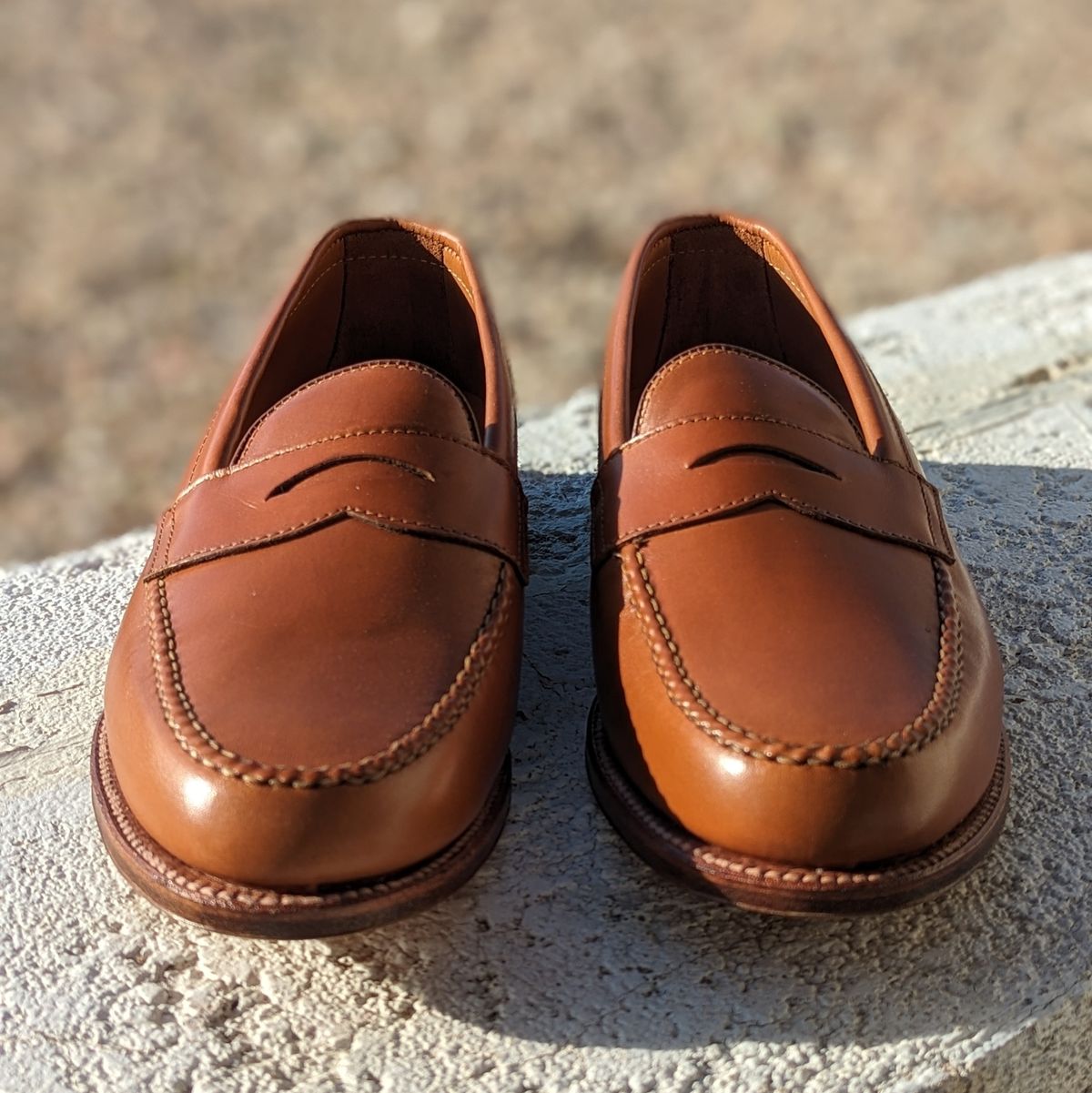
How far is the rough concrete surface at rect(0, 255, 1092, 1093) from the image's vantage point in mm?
1209

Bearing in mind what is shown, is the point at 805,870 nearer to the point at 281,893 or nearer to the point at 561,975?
the point at 561,975

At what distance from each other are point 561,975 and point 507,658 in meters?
0.32

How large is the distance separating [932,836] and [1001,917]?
0.22 meters

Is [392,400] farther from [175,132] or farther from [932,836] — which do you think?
[175,132]

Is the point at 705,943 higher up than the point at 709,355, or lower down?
lower down

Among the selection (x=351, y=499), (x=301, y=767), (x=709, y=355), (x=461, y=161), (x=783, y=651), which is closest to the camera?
(x=301, y=767)

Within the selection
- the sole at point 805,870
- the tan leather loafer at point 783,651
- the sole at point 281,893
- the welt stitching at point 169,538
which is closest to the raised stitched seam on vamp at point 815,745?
the tan leather loafer at point 783,651

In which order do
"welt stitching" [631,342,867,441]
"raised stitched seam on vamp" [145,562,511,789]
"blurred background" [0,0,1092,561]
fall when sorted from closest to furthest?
1. "raised stitched seam on vamp" [145,562,511,789]
2. "welt stitching" [631,342,867,441]
3. "blurred background" [0,0,1092,561]

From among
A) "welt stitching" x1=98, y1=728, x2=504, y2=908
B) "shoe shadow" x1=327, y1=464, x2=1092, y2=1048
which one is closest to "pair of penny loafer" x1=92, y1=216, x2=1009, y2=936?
"welt stitching" x1=98, y1=728, x2=504, y2=908

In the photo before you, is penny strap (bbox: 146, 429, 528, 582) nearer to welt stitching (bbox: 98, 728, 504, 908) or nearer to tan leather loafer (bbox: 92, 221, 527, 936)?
tan leather loafer (bbox: 92, 221, 527, 936)

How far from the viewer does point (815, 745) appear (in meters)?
1.14

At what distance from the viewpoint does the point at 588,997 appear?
1262 millimetres

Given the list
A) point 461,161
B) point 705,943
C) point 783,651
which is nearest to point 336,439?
point 783,651

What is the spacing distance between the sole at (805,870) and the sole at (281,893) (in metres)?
0.17
